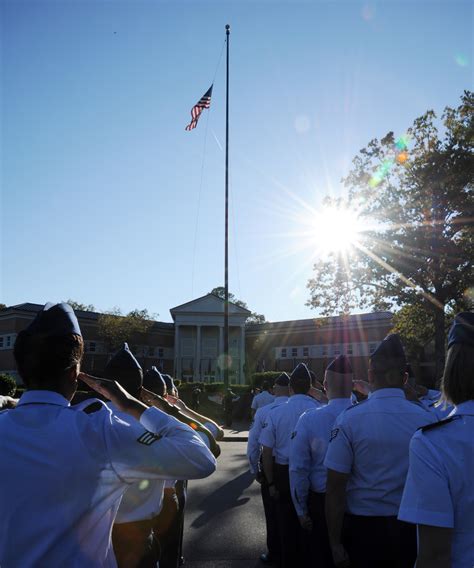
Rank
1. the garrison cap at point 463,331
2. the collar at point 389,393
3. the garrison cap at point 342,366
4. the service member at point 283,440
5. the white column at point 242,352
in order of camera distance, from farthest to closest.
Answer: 1. the white column at point 242,352
2. the service member at point 283,440
3. the garrison cap at point 342,366
4. the collar at point 389,393
5. the garrison cap at point 463,331

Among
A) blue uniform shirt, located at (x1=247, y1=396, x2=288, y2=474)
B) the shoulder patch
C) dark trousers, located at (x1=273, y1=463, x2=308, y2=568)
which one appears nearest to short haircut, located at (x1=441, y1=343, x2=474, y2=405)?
the shoulder patch

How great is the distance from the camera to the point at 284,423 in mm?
6215

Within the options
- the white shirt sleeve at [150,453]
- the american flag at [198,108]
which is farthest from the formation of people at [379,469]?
the american flag at [198,108]

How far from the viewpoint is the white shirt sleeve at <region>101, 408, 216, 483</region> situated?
1.97 meters

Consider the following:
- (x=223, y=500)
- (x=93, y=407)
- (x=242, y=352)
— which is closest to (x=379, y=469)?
(x=93, y=407)

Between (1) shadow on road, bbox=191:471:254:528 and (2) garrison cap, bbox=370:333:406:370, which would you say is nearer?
(2) garrison cap, bbox=370:333:406:370

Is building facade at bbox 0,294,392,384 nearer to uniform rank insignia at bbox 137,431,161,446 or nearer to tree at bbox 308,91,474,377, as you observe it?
tree at bbox 308,91,474,377

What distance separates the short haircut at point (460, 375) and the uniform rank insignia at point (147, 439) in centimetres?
128

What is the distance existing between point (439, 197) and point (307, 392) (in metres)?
23.3

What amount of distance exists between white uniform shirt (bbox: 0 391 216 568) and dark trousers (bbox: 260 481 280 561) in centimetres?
501

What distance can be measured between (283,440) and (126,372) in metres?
3.19

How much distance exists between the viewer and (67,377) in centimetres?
216

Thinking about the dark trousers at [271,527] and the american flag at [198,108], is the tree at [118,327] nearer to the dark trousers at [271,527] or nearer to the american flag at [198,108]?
the american flag at [198,108]

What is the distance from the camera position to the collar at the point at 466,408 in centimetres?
215
